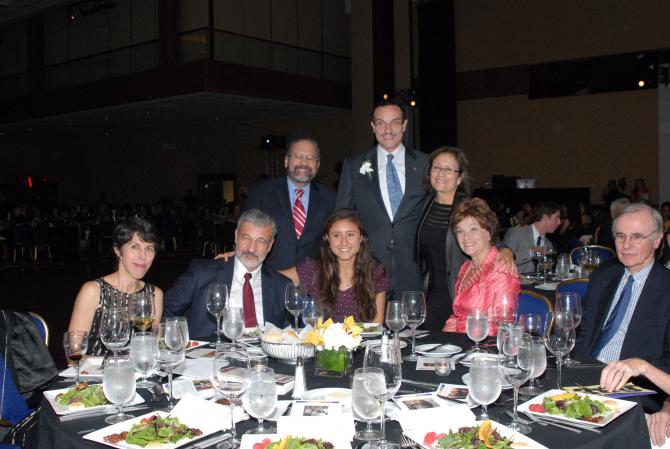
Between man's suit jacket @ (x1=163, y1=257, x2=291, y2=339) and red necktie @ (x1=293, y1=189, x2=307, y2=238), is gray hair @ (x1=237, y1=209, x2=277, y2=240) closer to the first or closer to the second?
man's suit jacket @ (x1=163, y1=257, x2=291, y2=339)

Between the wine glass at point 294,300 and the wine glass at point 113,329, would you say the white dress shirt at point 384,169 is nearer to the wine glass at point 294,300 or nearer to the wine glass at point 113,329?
the wine glass at point 294,300

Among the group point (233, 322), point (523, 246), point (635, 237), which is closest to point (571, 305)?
point (635, 237)

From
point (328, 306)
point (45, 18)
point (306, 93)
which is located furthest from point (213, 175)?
point (328, 306)

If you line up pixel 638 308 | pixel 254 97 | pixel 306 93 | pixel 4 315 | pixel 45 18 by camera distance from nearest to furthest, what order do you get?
pixel 4 315, pixel 638 308, pixel 254 97, pixel 306 93, pixel 45 18

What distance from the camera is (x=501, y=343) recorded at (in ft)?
7.30

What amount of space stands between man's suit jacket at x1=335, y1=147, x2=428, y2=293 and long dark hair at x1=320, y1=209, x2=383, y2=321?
0.54 metres

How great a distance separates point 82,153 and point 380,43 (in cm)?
1460

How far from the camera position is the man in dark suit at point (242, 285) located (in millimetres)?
3428

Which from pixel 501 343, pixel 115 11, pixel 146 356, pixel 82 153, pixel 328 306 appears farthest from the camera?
pixel 82 153

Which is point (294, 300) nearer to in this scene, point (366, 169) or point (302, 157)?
point (366, 169)

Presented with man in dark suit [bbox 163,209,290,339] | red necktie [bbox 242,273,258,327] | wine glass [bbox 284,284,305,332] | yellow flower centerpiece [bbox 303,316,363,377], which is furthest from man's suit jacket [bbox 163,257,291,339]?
yellow flower centerpiece [bbox 303,316,363,377]

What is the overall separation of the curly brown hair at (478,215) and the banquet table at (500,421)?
111 cm

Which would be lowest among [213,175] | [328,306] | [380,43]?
[328,306]

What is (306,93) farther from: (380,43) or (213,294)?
(213,294)
